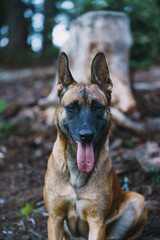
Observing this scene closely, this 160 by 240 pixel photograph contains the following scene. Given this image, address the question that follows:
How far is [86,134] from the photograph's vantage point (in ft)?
8.89

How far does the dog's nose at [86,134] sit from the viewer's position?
2713 millimetres

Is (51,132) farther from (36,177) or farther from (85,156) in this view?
(85,156)

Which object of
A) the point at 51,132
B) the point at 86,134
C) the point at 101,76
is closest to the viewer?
the point at 86,134

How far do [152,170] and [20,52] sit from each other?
37.6ft

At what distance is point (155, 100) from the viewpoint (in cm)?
755

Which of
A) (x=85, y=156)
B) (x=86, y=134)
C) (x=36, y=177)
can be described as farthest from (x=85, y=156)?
(x=36, y=177)

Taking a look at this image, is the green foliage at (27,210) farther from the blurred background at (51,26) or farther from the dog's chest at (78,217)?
the blurred background at (51,26)

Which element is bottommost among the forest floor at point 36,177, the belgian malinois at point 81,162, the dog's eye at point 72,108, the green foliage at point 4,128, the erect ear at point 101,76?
the forest floor at point 36,177

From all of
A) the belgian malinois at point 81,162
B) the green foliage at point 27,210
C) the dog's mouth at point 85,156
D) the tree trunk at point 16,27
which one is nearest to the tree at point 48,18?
the tree trunk at point 16,27

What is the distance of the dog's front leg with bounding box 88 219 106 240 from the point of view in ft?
9.47

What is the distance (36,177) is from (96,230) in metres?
2.86

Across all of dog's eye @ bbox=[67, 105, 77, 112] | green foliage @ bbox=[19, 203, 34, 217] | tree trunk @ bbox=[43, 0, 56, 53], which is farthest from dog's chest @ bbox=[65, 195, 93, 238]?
tree trunk @ bbox=[43, 0, 56, 53]

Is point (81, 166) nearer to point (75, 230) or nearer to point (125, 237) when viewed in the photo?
point (75, 230)

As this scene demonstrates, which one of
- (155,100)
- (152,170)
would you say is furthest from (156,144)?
(155,100)
